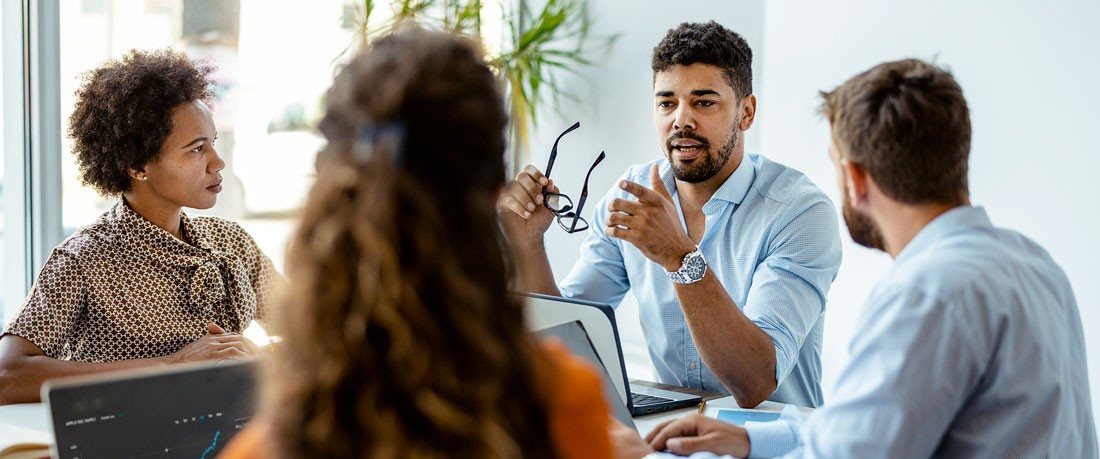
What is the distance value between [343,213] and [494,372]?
162mm

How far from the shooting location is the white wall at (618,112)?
4.05 meters

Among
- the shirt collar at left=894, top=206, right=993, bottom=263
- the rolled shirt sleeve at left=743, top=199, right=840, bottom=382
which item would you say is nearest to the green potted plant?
the rolled shirt sleeve at left=743, top=199, right=840, bottom=382

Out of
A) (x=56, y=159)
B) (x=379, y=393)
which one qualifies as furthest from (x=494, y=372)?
(x=56, y=159)

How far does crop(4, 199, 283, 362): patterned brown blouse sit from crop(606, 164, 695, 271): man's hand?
2.95 feet

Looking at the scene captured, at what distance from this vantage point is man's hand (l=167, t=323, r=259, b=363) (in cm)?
192

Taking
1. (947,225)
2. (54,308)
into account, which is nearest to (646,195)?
(947,225)

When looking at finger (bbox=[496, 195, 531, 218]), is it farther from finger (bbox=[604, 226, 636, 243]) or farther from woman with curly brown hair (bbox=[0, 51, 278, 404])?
woman with curly brown hair (bbox=[0, 51, 278, 404])

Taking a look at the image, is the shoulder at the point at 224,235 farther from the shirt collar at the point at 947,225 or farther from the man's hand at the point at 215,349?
the shirt collar at the point at 947,225

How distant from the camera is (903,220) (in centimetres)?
133

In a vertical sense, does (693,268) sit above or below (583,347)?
above

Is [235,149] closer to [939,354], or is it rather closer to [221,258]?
[221,258]

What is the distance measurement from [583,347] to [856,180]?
1.89 ft

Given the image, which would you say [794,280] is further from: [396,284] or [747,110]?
[396,284]

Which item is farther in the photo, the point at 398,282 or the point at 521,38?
the point at 521,38
